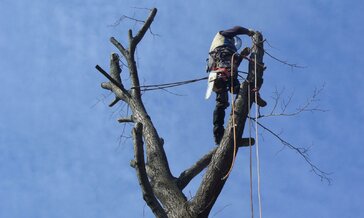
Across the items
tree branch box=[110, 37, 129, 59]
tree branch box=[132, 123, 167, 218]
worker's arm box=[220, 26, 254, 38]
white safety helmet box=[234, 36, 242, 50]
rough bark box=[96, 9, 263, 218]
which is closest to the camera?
tree branch box=[132, 123, 167, 218]

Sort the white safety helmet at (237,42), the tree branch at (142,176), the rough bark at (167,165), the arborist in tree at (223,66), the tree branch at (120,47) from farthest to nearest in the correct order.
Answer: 1. the tree branch at (120,47)
2. the white safety helmet at (237,42)
3. the arborist in tree at (223,66)
4. the rough bark at (167,165)
5. the tree branch at (142,176)

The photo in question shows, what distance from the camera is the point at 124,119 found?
293 inches

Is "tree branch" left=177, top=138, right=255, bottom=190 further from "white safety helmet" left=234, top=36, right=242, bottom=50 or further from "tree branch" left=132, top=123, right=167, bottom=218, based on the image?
"white safety helmet" left=234, top=36, right=242, bottom=50

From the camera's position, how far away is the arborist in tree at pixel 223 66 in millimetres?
6653

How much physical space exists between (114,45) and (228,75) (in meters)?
1.83

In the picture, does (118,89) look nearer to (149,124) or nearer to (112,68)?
(112,68)

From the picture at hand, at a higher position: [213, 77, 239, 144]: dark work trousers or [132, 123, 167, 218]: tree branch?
[213, 77, 239, 144]: dark work trousers

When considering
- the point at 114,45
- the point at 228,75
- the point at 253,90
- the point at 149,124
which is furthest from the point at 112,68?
the point at 253,90

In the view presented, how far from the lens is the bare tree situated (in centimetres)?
571

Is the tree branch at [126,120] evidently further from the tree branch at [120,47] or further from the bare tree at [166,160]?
the tree branch at [120,47]

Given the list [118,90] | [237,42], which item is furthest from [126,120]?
[237,42]

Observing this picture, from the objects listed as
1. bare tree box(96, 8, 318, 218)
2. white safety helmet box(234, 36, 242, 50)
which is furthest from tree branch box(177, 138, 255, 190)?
white safety helmet box(234, 36, 242, 50)

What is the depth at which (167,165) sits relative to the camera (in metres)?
6.56

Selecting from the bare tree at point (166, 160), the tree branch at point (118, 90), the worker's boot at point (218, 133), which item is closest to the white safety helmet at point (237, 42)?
the bare tree at point (166, 160)
